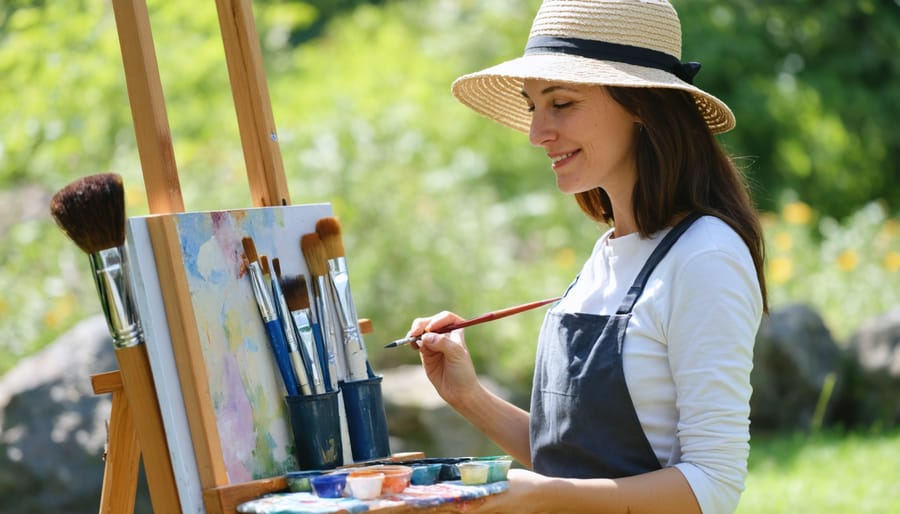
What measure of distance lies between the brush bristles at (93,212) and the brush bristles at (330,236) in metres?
0.41

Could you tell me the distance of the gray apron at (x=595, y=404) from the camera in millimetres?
1754

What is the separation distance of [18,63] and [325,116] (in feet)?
5.65

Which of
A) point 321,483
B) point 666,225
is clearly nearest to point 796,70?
point 666,225

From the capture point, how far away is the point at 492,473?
1.54 meters

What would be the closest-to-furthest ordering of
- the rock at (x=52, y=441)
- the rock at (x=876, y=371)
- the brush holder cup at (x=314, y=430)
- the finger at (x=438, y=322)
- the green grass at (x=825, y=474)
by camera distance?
the brush holder cup at (x=314, y=430) → the finger at (x=438, y=322) → the green grass at (x=825, y=474) → the rock at (x=52, y=441) → the rock at (x=876, y=371)

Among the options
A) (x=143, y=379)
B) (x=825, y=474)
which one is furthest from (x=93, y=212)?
(x=825, y=474)

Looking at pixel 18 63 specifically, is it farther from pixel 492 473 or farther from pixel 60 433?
pixel 492 473

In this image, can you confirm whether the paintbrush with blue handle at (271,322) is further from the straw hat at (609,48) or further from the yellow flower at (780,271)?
the yellow flower at (780,271)

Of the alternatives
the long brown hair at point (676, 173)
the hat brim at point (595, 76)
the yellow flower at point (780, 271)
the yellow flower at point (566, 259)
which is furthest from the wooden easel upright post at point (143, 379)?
the yellow flower at point (780, 271)

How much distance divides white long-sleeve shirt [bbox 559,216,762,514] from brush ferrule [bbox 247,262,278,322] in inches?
23.0

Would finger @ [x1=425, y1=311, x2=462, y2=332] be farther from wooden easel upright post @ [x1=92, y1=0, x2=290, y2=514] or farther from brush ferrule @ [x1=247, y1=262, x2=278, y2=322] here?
wooden easel upright post @ [x1=92, y1=0, x2=290, y2=514]

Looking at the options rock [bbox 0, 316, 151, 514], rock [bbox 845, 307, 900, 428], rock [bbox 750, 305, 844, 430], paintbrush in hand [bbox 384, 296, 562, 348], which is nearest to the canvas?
paintbrush in hand [bbox 384, 296, 562, 348]

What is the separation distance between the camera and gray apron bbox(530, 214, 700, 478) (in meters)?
1.75

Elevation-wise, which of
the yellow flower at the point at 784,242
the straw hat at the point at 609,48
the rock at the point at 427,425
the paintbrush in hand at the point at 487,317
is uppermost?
the straw hat at the point at 609,48
